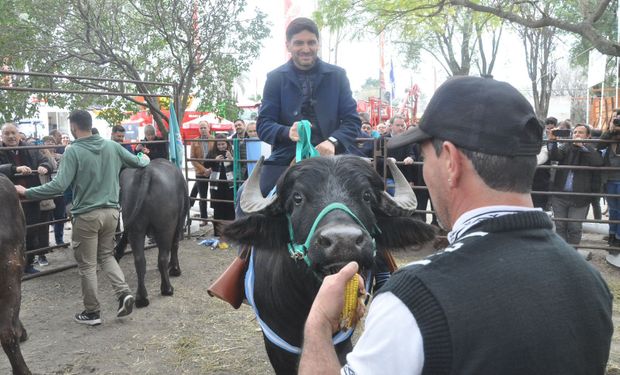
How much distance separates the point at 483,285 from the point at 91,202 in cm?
482

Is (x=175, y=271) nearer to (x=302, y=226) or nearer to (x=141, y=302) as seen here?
(x=141, y=302)

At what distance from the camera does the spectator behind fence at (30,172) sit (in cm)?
655

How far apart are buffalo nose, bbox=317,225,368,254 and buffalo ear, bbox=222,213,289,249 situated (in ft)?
2.45

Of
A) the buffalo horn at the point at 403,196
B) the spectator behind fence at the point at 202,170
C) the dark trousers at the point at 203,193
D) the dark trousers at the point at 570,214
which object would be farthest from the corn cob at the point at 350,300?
the dark trousers at the point at 203,193

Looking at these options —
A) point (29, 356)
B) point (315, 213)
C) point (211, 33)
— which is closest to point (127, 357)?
point (29, 356)

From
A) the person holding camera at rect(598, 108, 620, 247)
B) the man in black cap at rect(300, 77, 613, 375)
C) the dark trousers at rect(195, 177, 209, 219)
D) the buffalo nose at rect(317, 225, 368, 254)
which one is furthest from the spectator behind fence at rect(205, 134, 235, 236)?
the man in black cap at rect(300, 77, 613, 375)

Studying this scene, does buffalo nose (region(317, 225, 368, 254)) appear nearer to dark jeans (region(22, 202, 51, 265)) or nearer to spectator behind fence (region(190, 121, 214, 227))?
dark jeans (region(22, 202, 51, 265))

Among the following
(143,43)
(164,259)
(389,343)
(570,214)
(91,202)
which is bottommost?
(164,259)

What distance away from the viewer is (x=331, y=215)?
228 centimetres

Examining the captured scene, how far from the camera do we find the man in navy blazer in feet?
11.4

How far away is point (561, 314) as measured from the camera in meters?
1.05

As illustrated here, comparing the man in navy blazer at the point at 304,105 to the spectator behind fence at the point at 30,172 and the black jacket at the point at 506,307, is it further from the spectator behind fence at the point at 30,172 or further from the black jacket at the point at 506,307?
the spectator behind fence at the point at 30,172

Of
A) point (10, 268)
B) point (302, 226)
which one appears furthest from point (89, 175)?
point (302, 226)

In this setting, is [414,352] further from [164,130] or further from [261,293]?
[164,130]
